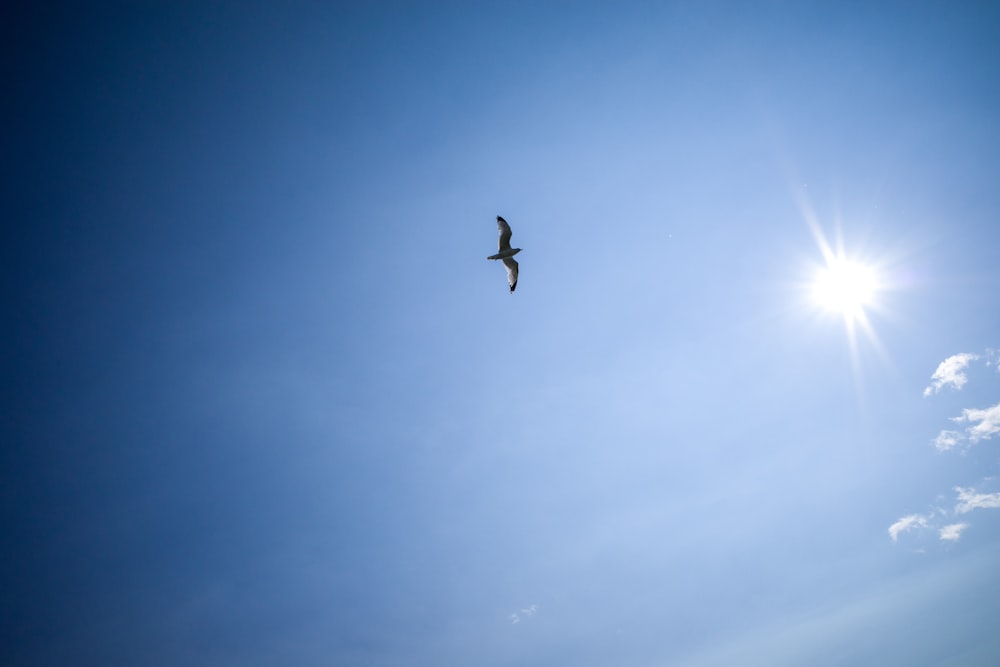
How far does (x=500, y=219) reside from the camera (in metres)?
24.0

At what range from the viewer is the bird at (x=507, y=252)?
2383cm

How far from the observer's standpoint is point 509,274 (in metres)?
24.8

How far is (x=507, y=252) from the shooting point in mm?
24094

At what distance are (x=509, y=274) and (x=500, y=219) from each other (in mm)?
3360

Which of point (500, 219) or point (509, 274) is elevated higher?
point (500, 219)

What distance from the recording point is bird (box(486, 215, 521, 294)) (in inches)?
938
